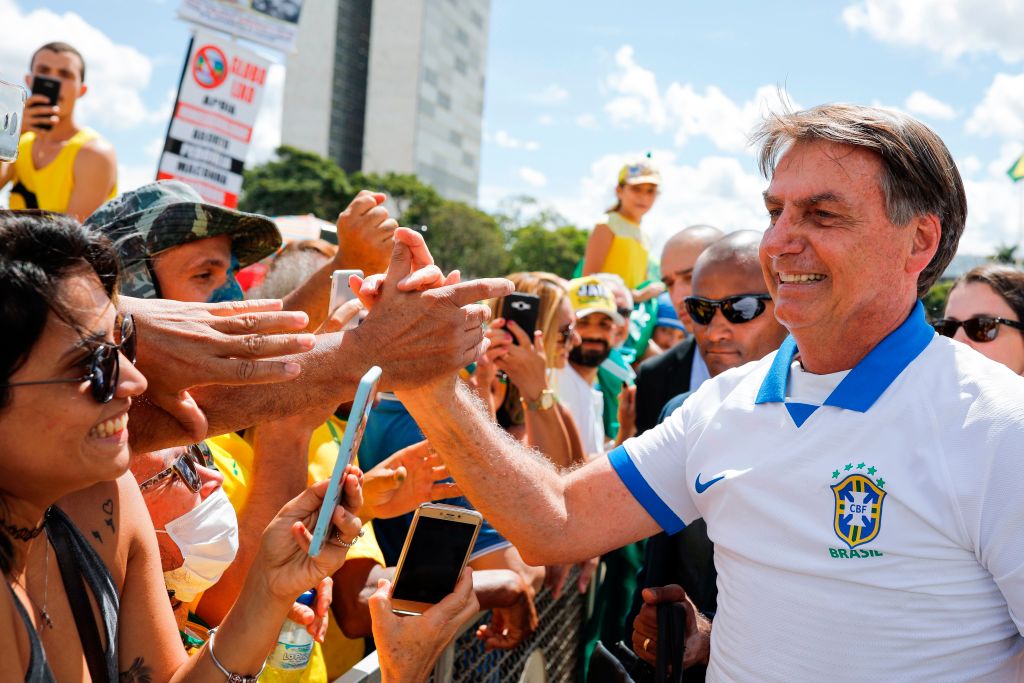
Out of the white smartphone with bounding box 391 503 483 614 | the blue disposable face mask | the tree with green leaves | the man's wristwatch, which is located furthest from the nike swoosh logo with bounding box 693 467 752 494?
the tree with green leaves

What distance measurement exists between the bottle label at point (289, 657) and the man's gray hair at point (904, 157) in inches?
76.0

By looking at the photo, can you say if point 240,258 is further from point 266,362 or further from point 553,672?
point 553,672

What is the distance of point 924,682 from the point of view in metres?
1.78

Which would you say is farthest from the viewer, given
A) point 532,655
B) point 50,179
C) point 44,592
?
point 50,179

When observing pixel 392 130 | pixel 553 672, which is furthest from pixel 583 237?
pixel 553 672

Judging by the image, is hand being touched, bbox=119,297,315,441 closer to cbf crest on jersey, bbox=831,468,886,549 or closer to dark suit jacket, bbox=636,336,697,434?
cbf crest on jersey, bbox=831,468,886,549

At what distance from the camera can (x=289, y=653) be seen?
2.33 metres

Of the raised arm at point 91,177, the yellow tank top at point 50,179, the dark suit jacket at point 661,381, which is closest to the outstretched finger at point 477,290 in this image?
the dark suit jacket at point 661,381

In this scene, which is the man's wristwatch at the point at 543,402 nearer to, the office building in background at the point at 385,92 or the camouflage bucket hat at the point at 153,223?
the camouflage bucket hat at the point at 153,223

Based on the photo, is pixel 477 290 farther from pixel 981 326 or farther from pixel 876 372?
pixel 981 326

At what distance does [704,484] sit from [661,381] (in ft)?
7.22

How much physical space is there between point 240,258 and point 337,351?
121 cm

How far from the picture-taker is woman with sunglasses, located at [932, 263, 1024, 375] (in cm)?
395

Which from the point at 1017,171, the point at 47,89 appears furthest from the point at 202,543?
the point at 1017,171
